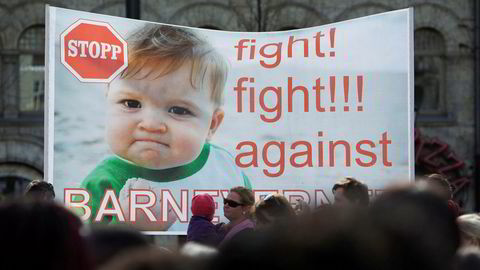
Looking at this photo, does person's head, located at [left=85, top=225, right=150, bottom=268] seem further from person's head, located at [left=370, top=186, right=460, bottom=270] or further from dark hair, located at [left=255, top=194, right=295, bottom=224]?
→ dark hair, located at [left=255, top=194, right=295, bottom=224]

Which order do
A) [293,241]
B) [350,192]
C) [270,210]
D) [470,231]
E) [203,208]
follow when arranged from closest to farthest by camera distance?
[293,241] → [470,231] → [270,210] → [350,192] → [203,208]

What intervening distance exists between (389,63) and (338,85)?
47 cm

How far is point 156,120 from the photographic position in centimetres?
909

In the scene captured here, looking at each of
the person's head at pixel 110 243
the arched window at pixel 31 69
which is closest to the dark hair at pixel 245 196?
the person's head at pixel 110 243

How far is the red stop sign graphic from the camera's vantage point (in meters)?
9.05

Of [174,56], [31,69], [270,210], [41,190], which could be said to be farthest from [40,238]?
[31,69]

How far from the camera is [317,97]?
9.44 meters

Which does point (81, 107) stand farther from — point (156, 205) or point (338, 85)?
point (338, 85)


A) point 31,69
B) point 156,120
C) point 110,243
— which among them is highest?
point 31,69

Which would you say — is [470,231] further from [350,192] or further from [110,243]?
[110,243]

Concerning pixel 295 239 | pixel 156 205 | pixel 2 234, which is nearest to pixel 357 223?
pixel 295 239

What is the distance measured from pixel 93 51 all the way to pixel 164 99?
70 centimetres

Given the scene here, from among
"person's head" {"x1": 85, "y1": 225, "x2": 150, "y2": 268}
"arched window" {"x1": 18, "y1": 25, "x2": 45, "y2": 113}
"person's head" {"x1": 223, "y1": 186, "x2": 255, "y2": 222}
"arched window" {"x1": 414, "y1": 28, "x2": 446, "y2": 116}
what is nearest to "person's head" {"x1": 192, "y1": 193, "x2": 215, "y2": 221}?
"person's head" {"x1": 223, "y1": 186, "x2": 255, "y2": 222}

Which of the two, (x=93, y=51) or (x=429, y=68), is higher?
(x=429, y=68)
